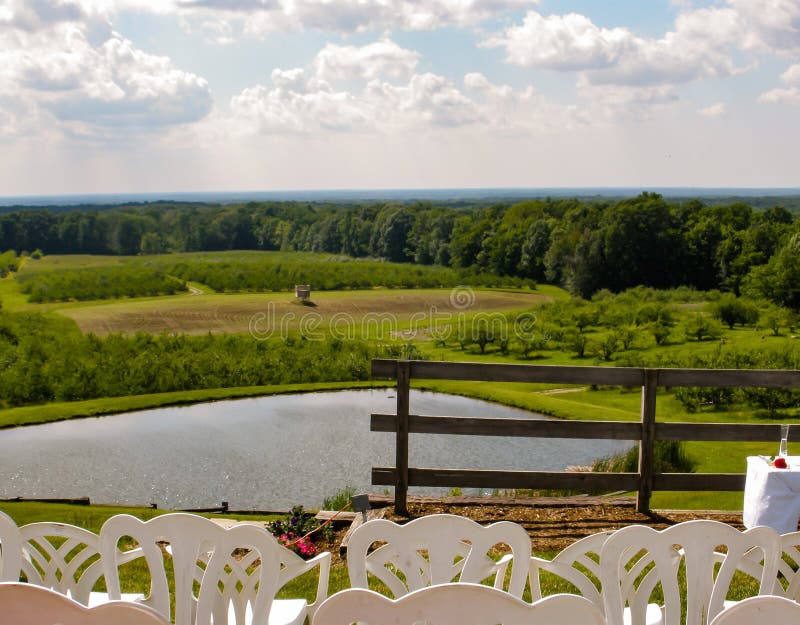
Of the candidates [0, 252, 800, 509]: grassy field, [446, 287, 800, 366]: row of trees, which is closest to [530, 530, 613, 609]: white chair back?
[0, 252, 800, 509]: grassy field

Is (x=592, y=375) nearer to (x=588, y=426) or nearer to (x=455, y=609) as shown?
(x=588, y=426)

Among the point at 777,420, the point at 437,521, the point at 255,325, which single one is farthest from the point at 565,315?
the point at 437,521

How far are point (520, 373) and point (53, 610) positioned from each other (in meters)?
4.99

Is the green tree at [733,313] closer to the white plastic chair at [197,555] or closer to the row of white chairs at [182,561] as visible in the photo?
the row of white chairs at [182,561]

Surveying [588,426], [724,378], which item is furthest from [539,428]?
[724,378]

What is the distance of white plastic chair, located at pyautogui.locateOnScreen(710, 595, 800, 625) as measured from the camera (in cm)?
234

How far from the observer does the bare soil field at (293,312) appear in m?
48.4

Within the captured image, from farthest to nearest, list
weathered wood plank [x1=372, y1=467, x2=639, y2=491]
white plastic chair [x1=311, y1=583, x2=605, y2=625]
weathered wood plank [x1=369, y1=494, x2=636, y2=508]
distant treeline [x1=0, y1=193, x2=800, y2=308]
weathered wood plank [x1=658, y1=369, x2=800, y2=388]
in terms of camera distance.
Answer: distant treeline [x1=0, y1=193, x2=800, y2=308]
weathered wood plank [x1=369, y1=494, x2=636, y2=508]
weathered wood plank [x1=372, y1=467, x2=639, y2=491]
weathered wood plank [x1=658, y1=369, x2=800, y2=388]
white plastic chair [x1=311, y1=583, x2=605, y2=625]

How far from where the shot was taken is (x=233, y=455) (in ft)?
51.3

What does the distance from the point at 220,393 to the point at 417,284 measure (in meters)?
52.9

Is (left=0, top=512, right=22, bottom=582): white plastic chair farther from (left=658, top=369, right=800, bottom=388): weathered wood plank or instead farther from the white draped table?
(left=658, top=369, right=800, bottom=388): weathered wood plank

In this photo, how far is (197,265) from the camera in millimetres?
81375

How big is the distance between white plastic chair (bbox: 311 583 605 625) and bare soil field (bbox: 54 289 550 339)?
140ft

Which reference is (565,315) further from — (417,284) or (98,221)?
(98,221)
